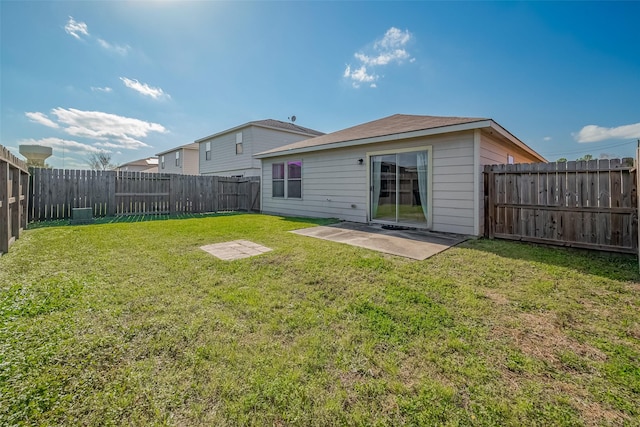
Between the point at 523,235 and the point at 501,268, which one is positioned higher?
the point at 523,235

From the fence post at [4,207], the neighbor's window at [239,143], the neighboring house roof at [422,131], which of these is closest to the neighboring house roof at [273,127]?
the neighbor's window at [239,143]

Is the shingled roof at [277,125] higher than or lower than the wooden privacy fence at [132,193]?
higher

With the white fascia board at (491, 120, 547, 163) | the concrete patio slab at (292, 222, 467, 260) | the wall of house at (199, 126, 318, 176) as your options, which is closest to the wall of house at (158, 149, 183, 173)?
the wall of house at (199, 126, 318, 176)

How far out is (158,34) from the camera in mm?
8734

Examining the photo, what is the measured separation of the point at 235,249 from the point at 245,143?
506 inches

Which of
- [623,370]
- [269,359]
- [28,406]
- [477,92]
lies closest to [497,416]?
[623,370]

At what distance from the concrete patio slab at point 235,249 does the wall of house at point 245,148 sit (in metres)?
11.0

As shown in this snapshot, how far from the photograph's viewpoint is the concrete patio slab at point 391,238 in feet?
15.4

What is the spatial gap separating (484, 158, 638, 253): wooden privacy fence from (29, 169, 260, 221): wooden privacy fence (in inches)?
400

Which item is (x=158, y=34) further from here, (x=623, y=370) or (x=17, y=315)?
(x=623, y=370)

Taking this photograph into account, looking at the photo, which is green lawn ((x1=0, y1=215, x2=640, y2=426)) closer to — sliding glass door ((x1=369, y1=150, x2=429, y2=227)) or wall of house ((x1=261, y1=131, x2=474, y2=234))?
wall of house ((x1=261, y1=131, x2=474, y2=234))

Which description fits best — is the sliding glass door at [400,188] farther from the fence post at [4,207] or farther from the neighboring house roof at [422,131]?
the fence post at [4,207]

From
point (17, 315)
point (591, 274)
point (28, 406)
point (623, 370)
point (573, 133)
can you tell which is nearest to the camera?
point (28, 406)

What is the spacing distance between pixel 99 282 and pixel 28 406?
2102 mm
